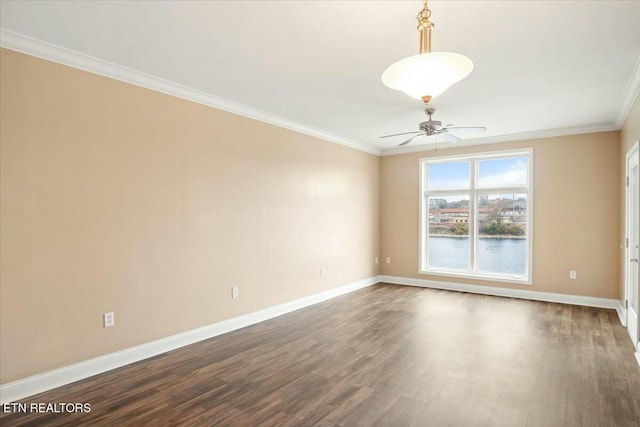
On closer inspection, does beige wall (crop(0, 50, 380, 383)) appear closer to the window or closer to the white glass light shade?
the white glass light shade

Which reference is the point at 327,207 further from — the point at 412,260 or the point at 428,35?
the point at 428,35

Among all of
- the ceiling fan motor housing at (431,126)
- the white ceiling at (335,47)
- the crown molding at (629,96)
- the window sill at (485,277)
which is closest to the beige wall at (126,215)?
the white ceiling at (335,47)

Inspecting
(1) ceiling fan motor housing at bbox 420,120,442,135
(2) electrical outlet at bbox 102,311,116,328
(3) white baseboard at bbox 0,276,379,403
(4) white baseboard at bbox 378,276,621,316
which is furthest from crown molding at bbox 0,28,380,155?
(4) white baseboard at bbox 378,276,621,316

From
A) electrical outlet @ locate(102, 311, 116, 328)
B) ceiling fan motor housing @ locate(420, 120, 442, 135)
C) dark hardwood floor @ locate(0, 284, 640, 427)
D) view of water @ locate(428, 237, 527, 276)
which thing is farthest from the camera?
view of water @ locate(428, 237, 527, 276)

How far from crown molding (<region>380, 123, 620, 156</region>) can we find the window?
0.74 ft

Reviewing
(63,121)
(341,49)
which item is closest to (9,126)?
(63,121)

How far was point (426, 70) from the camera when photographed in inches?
65.5

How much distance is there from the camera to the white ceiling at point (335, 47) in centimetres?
226

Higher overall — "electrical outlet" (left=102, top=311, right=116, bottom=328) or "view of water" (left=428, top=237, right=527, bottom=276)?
"view of water" (left=428, top=237, right=527, bottom=276)

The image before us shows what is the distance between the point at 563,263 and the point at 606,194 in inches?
46.1

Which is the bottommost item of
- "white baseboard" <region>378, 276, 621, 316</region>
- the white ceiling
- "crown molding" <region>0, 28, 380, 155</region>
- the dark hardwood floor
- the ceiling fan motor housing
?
the dark hardwood floor

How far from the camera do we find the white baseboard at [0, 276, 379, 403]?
2590mm

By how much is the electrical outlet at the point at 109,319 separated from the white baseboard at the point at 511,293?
509 cm

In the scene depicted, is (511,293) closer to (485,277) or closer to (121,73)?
(485,277)
